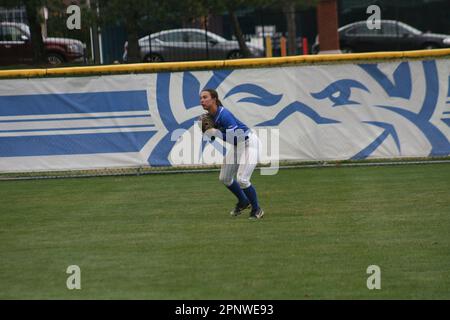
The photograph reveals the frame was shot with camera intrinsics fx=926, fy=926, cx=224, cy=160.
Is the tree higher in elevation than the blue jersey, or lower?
higher

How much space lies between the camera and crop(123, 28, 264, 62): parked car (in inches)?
1112

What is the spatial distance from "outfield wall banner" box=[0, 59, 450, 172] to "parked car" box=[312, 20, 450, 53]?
15891 mm

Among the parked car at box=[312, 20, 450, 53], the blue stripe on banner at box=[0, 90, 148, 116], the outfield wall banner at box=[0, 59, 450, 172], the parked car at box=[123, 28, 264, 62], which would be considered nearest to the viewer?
the outfield wall banner at box=[0, 59, 450, 172]

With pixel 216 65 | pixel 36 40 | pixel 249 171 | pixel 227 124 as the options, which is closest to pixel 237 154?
pixel 249 171

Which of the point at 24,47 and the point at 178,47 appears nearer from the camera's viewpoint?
the point at 24,47

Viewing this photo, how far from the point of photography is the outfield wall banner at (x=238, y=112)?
16.9 metres

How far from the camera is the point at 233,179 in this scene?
488 inches

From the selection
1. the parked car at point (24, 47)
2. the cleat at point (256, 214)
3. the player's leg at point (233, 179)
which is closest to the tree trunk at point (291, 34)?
the parked car at point (24, 47)

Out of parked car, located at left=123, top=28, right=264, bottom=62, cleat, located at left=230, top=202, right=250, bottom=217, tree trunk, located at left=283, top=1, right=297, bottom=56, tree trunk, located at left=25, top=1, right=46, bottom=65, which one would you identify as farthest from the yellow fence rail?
tree trunk, located at left=283, top=1, right=297, bottom=56

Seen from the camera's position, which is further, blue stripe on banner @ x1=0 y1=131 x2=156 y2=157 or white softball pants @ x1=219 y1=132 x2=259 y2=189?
blue stripe on banner @ x1=0 y1=131 x2=156 y2=157

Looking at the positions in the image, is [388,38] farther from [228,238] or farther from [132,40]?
[228,238]

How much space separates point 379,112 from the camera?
1688 cm

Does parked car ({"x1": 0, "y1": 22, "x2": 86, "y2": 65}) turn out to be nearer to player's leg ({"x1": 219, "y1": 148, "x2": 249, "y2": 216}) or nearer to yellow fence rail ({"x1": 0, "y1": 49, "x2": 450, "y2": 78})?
yellow fence rail ({"x1": 0, "y1": 49, "x2": 450, "y2": 78})

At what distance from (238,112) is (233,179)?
4741mm
